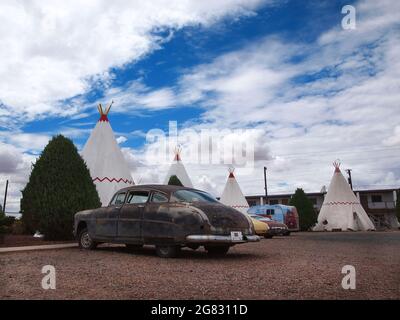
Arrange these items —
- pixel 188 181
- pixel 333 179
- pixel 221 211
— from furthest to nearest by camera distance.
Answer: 1. pixel 333 179
2. pixel 188 181
3. pixel 221 211

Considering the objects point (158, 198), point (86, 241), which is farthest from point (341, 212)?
point (158, 198)

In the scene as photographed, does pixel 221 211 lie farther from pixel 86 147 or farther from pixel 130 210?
pixel 86 147

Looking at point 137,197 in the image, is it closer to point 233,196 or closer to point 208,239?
point 208,239

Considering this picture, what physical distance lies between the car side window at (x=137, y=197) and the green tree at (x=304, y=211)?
23.4m

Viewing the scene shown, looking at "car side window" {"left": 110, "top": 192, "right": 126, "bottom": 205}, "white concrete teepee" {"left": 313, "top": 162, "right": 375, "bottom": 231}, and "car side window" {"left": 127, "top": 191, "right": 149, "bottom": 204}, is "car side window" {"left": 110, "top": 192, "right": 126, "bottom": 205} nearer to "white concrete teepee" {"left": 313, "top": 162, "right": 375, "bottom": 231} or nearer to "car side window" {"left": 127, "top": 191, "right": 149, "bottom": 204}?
"car side window" {"left": 127, "top": 191, "right": 149, "bottom": 204}

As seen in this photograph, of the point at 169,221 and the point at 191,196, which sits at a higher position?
the point at 191,196

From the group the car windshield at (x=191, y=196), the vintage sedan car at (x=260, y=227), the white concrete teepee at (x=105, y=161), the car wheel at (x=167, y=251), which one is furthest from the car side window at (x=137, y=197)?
the white concrete teepee at (x=105, y=161)

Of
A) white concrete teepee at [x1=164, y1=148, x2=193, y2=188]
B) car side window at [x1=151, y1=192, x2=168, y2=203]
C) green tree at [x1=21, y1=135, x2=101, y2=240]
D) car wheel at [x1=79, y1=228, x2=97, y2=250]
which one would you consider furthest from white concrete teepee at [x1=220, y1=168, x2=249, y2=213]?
car side window at [x1=151, y1=192, x2=168, y2=203]

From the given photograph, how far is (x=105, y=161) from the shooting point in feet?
53.9

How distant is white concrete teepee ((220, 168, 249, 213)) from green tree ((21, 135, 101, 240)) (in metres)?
17.9

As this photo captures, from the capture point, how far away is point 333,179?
3136cm

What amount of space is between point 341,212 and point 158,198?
2628cm
